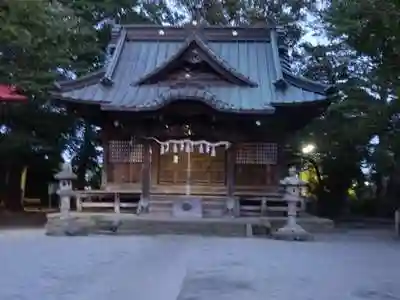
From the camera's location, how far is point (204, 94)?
1738 cm

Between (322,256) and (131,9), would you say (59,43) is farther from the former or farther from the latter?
(322,256)

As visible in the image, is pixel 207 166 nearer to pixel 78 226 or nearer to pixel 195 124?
pixel 195 124

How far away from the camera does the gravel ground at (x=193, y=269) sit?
7.29 metres

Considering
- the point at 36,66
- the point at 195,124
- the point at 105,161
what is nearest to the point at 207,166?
→ the point at 195,124

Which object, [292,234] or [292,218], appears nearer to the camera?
[292,234]

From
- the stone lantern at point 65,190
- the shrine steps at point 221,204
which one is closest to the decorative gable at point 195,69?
the shrine steps at point 221,204

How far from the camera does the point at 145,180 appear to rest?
733 inches

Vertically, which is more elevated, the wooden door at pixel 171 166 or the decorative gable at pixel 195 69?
the decorative gable at pixel 195 69

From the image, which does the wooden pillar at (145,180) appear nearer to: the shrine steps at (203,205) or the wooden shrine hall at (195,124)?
the wooden shrine hall at (195,124)

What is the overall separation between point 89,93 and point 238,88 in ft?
15.6

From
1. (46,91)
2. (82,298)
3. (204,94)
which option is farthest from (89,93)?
(82,298)

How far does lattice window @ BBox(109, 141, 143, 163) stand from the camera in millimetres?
19297

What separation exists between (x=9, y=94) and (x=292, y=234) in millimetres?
8412

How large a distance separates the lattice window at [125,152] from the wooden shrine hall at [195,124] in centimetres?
3
